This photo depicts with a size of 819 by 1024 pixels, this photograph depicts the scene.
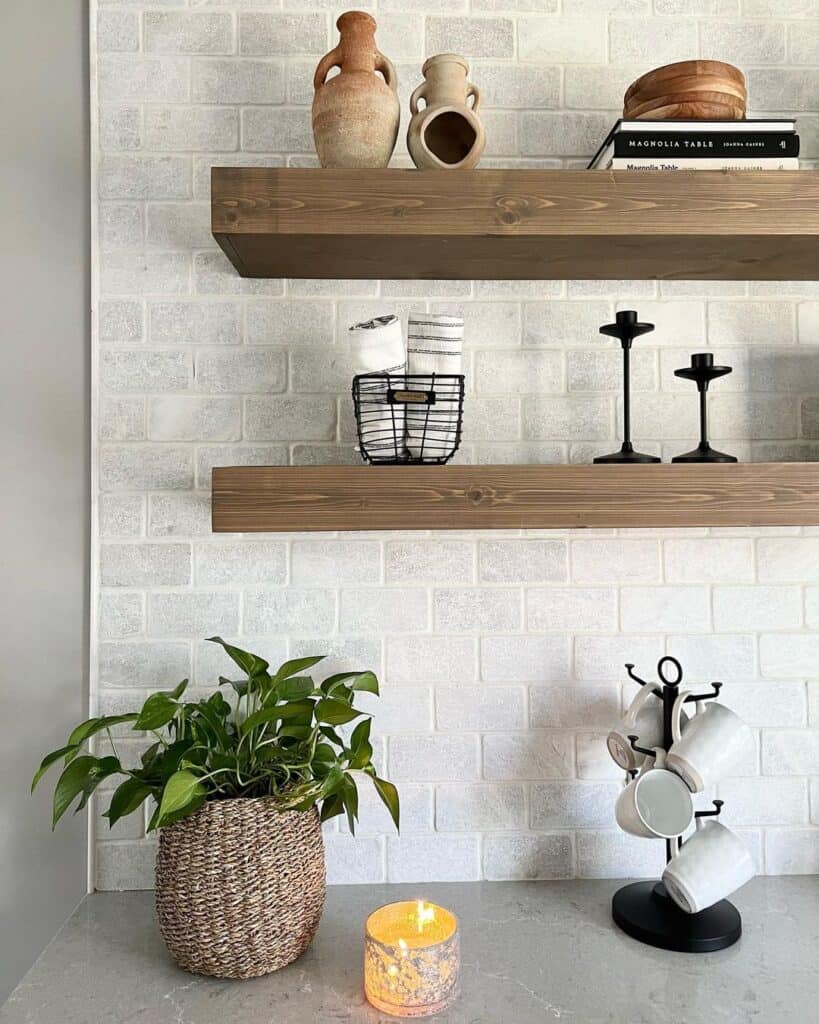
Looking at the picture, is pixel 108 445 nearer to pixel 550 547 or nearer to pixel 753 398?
pixel 550 547

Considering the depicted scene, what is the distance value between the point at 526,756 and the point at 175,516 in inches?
25.8

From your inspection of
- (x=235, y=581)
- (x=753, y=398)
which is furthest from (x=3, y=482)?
(x=753, y=398)

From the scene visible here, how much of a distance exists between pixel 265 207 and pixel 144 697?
0.74 meters

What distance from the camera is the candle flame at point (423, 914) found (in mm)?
1062

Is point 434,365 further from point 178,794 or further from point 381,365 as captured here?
point 178,794

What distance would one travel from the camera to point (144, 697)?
1297 millimetres

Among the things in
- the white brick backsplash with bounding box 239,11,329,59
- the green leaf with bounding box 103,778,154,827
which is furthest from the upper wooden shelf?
the green leaf with bounding box 103,778,154,827

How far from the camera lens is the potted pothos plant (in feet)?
3.31

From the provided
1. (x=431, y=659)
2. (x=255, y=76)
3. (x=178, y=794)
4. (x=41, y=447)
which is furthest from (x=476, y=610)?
(x=255, y=76)

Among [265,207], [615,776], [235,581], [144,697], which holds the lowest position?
[615,776]

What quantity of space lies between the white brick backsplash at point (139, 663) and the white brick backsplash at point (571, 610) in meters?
0.55

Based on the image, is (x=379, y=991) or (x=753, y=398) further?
(x=753, y=398)

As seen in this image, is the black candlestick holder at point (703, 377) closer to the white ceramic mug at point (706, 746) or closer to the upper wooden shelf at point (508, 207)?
the upper wooden shelf at point (508, 207)

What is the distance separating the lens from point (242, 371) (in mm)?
1313
